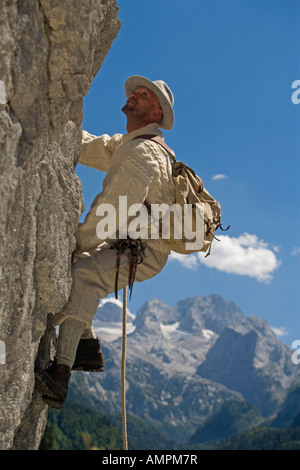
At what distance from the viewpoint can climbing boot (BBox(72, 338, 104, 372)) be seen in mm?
6535

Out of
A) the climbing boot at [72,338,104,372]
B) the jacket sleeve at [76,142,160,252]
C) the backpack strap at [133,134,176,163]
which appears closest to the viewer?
the jacket sleeve at [76,142,160,252]

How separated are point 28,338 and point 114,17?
137 inches

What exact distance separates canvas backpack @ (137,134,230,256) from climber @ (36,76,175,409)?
101 millimetres

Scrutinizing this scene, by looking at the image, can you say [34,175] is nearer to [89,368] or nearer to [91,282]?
[91,282]

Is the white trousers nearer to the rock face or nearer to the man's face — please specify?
the rock face

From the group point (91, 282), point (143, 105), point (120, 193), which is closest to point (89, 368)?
point (91, 282)

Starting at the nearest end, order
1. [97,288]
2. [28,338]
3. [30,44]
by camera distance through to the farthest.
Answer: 1. [30,44]
2. [28,338]
3. [97,288]

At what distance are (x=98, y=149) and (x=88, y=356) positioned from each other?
2.70 meters

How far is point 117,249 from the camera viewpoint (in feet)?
21.0

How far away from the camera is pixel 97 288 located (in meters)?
6.18

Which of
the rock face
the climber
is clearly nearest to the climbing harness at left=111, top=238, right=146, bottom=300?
the climber

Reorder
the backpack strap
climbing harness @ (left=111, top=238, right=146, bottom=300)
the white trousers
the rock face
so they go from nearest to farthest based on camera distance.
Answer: the rock face, the white trousers, climbing harness @ (left=111, top=238, right=146, bottom=300), the backpack strap

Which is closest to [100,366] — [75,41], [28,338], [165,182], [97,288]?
[97,288]
